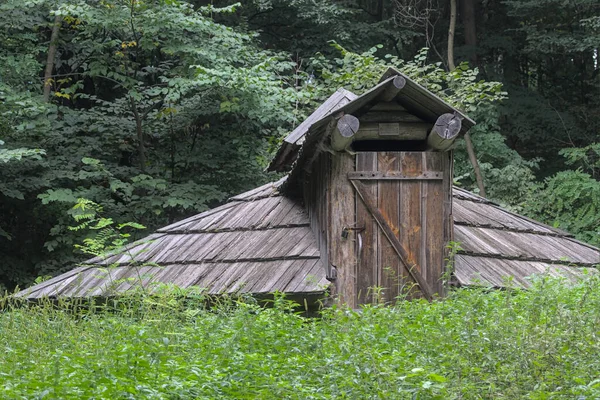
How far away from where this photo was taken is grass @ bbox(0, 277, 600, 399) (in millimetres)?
4445

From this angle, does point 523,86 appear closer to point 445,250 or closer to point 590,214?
point 590,214

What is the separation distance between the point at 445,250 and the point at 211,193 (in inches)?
325

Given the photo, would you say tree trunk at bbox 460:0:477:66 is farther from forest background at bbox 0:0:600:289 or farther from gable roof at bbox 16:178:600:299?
gable roof at bbox 16:178:600:299

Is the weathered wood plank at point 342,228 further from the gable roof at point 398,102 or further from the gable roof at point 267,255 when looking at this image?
the gable roof at point 398,102

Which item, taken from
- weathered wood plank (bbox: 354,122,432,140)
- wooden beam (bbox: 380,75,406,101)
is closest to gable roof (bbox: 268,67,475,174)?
wooden beam (bbox: 380,75,406,101)

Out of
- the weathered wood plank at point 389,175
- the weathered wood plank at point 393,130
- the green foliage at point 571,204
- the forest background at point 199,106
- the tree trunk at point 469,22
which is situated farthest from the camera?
the tree trunk at point 469,22

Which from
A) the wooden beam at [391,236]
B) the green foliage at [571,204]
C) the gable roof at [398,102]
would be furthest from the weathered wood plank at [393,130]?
the green foliage at [571,204]

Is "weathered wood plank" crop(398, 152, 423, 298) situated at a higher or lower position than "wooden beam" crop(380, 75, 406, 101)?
lower

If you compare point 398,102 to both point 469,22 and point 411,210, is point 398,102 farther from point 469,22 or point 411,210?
point 469,22

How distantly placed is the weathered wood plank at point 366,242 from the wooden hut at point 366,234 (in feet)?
0.03

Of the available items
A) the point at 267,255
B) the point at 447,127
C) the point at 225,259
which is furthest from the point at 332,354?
the point at 225,259

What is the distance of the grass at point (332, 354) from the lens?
4445mm

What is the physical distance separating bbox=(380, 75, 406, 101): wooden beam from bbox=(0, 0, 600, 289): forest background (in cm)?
670

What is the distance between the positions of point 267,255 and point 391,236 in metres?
1.74
